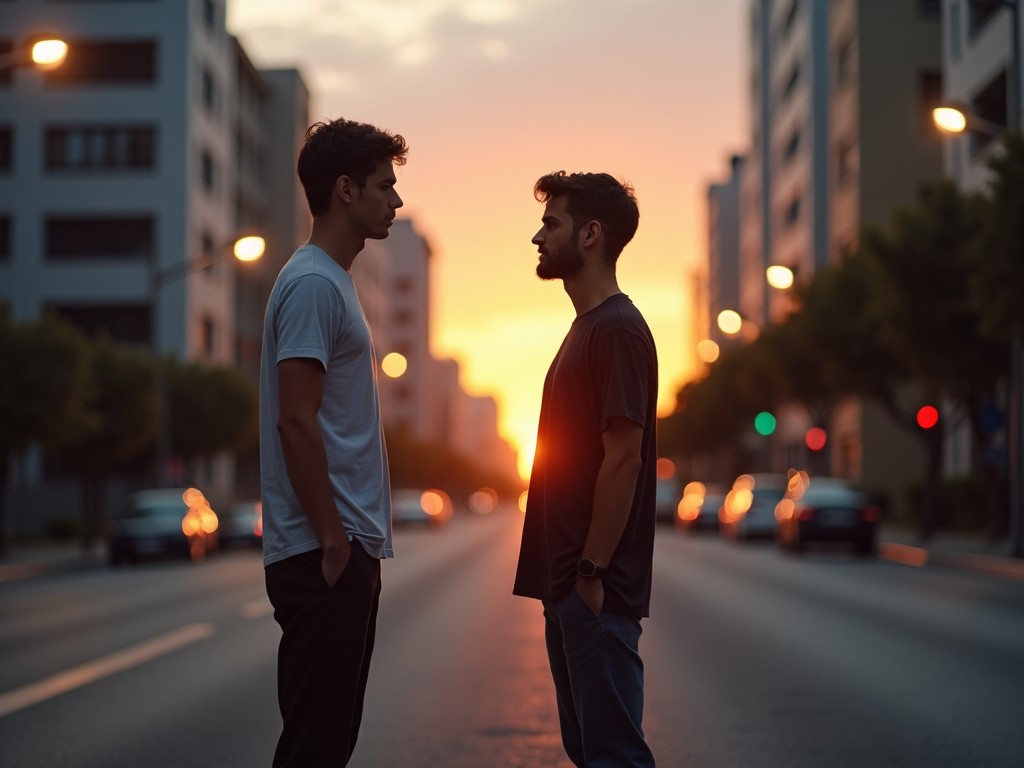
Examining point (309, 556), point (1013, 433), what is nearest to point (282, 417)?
point (309, 556)

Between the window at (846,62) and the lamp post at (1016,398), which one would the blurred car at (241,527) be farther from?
the window at (846,62)

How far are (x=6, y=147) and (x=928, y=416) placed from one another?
131 feet

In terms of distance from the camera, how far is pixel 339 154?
13.9 feet

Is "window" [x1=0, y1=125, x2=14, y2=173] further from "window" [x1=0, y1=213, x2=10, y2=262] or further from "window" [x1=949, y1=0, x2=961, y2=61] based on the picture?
"window" [x1=949, y1=0, x2=961, y2=61]

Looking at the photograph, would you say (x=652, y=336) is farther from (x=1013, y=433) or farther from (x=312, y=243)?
(x=1013, y=433)

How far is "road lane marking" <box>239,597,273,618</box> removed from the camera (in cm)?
1614

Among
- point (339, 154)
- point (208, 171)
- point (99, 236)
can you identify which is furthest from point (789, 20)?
point (339, 154)

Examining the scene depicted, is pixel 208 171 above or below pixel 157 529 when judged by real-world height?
above

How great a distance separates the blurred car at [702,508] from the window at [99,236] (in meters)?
23.0

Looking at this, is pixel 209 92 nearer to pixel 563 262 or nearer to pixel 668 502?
pixel 668 502

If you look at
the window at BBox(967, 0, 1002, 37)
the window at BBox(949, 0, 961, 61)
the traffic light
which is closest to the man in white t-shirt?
the traffic light

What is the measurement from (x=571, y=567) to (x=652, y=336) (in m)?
0.68

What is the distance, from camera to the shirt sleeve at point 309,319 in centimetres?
396

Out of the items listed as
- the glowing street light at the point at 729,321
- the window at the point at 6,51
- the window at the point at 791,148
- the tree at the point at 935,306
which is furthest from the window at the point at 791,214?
the tree at the point at 935,306
